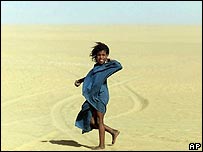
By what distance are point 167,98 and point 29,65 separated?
28.2ft

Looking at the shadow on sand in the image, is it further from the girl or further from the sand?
the girl

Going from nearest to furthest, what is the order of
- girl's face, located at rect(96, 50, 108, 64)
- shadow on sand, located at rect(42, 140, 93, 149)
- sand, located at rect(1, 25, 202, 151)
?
1. girl's face, located at rect(96, 50, 108, 64)
2. shadow on sand, located at rect(42, 140, 93, 149)
3. sand, located at rect(1, 25, 202, 151)

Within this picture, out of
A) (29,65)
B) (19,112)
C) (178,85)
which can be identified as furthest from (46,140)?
(29,65)

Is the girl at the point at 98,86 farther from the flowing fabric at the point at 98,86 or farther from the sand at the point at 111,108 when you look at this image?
the sand at the point at 111,108

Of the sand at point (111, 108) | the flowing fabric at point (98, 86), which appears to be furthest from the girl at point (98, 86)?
the sand at point (111, 108)

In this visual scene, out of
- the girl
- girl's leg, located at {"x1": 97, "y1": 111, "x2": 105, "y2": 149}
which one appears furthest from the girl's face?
girl's leg, located at {"x1": 97, "y1": 111, "x2": 105, "y2": 149}

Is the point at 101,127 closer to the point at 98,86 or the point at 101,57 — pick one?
the point at 98,86

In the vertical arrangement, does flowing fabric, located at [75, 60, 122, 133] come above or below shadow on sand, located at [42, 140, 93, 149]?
above

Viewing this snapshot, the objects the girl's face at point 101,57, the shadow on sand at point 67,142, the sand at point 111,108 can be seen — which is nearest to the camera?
the girl's face at point 101,57

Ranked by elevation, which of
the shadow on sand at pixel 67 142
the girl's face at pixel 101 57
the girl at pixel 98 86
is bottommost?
the shadow on sand at pixel 67 142

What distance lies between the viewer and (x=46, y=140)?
785 cm

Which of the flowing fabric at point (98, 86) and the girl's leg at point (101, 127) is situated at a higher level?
the flowing fabric at point (98, 86)

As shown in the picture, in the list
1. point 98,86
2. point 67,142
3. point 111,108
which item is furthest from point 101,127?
point 111,108

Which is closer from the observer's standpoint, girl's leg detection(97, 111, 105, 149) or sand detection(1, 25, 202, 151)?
girl's leg detection(97, 111, 105, 149)
